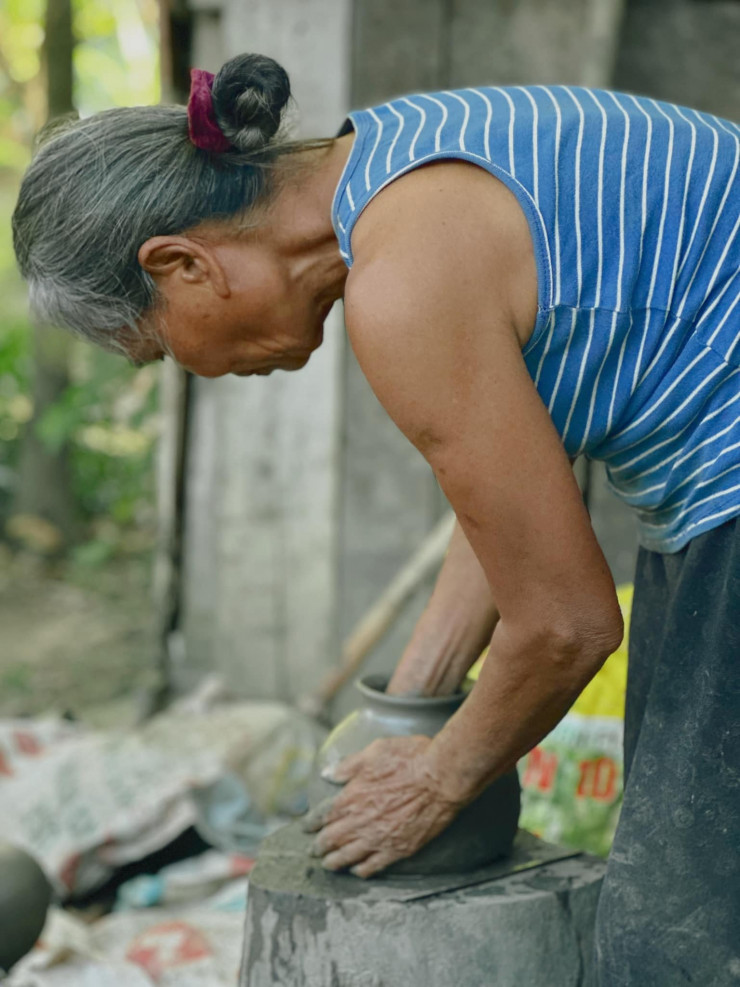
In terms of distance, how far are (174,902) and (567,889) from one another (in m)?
1.84

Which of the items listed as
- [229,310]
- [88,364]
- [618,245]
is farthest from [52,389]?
[618,245]

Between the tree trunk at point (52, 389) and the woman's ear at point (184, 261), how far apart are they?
209 inches

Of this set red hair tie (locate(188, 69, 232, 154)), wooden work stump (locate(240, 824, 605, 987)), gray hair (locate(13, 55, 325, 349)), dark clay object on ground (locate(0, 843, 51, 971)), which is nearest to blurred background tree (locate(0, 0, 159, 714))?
dark clay object on ground (locate(0, 843, 51, 971))

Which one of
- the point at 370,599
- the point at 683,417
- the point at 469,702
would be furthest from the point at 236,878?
the point at 683,417

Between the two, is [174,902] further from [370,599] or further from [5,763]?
[370,599]

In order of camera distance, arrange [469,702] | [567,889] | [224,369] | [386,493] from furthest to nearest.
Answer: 1. [386,493]
2. [567,889]
3. [224,369]
4. [469,702]

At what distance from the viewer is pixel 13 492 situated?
27.0ft

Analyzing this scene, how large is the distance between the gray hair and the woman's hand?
0.91 metres

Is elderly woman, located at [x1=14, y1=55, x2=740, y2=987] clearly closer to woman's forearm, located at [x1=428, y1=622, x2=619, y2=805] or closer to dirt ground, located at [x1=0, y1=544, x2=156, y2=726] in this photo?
woman's forearm, located at [x1=428, y1=622, x2=619, y2=805]

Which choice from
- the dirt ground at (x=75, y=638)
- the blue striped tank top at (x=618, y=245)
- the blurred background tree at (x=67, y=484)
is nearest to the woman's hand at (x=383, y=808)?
the blue striped tank top at (x=618, y=245)

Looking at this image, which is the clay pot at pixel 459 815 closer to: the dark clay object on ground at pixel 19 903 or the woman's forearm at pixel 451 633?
the woman's forearm at pixel 451 633

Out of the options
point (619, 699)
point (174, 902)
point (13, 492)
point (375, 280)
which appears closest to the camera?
point (375, 280)

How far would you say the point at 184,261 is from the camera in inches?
69.2

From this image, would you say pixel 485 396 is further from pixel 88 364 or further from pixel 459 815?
pixel 88 364
